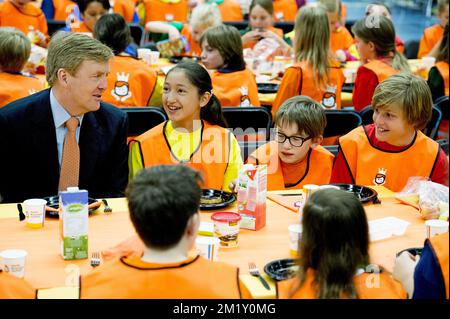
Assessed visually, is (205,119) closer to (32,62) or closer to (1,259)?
(1,259)

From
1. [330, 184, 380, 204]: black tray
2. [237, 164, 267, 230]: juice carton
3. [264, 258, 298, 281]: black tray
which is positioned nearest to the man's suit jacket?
[237, 164, 267, 230]: juice carton

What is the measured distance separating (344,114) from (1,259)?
2.86 meters

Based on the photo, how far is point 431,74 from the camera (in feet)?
22.3

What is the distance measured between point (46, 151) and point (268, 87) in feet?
9.99

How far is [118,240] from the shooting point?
10.8ft

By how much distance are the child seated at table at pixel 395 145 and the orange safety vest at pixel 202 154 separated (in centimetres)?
69

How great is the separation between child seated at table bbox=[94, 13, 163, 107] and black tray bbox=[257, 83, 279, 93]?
38.9 inches

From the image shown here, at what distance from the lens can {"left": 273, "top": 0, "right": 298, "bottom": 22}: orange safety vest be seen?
10625 millimetres

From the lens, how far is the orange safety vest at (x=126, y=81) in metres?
6.07

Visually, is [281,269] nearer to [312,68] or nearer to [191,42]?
[312,68]

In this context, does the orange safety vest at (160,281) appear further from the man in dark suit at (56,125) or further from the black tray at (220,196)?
the man in dark suit at (56,125)

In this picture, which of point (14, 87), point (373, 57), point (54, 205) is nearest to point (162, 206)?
point (54, 205)

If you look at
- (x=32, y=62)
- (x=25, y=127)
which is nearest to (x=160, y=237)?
(x=25, y=127)

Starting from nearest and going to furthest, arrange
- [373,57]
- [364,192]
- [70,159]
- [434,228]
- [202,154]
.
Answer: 1. [434,228]
2. [364,192]
3. [70,159]
4. [202,154]
5. [373,57]
